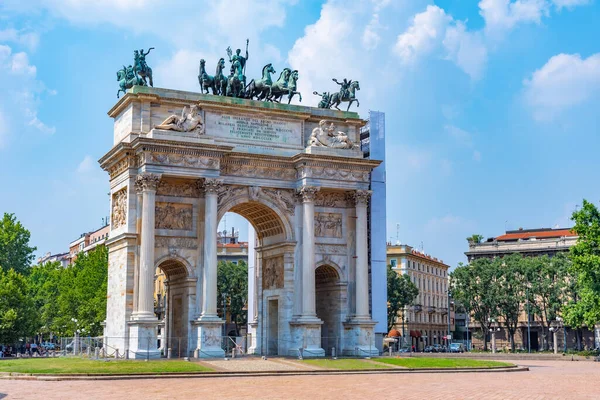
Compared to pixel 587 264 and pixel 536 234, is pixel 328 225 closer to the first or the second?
pixel 587 264

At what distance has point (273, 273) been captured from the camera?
171 feet

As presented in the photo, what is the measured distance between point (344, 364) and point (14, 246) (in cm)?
5036

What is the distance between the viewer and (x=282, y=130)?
5072 centimetres

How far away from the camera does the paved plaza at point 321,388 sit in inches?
1003

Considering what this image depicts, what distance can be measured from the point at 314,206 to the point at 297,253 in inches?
121

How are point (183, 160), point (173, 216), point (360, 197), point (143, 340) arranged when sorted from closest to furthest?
point (143, 340)
point (183, 160)
point (173, 216)
point (360, 197)

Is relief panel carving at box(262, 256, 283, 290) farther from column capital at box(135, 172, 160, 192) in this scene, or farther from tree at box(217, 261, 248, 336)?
tree at box(217, 261, 248, 336)

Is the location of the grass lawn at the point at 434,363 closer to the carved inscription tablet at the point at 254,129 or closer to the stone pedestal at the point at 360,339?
the stone pedestal at the point at 360,339

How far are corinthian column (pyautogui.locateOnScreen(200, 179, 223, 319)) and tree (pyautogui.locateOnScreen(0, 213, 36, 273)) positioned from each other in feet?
131

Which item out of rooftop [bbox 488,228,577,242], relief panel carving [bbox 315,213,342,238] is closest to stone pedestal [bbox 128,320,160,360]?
relief panel carving [bbox 315,213,342,238]

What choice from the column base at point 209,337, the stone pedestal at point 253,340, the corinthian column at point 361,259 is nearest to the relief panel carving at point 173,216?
the column base at point 209,337

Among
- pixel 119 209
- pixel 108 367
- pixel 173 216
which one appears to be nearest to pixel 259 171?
pixel 173 216

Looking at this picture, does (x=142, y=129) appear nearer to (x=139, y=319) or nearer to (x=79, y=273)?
(x=139, y=319)

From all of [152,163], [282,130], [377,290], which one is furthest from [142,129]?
[377,290]
